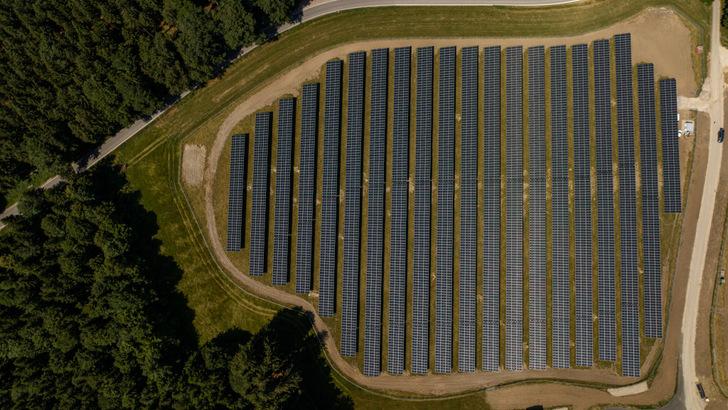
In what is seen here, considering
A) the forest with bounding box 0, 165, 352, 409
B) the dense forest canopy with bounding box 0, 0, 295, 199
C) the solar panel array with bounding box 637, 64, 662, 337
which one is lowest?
the forest with bounding box 0, 165, 352, 409

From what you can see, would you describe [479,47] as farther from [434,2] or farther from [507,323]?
[507,323]

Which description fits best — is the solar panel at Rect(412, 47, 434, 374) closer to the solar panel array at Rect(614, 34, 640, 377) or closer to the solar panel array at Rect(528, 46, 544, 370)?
the solar panel array at Rect(528, 46, 544, 370)

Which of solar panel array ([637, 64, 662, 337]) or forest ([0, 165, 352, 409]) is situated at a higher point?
solar panel array ([637, 64, 662, 337])

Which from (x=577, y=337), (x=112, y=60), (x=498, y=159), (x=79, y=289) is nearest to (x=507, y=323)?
(x=577, y=337)

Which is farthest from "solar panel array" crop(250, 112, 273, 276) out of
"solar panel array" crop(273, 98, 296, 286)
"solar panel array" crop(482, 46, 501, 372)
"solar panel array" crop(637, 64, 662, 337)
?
"solar panel array" crop(637, 64, 662, 337)

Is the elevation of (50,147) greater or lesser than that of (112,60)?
lesser

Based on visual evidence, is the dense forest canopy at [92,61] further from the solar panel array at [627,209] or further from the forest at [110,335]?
the solar panel array at [627,209]

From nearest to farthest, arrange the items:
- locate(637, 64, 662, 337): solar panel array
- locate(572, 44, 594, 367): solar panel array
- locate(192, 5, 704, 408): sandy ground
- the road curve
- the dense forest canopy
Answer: locate(637, 64, 662, 337): solar panel array, locate(572, 44, 594, 367): solar panel array, locate(192, 5, 704, 408): sandy ground, the dense forest canopy, the road curve
